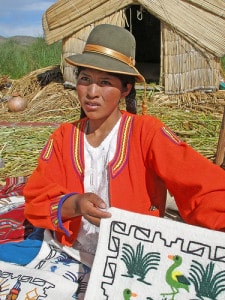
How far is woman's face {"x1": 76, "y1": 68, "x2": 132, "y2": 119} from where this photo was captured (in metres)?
1.94

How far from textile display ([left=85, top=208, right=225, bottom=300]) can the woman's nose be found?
51 centimetres

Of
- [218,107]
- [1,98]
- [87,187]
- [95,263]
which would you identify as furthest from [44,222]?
[1,98]

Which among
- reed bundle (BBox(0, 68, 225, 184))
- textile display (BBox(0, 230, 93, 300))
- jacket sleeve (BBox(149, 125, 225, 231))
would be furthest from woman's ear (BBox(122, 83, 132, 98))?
reed bundle (BBox(0, 68, 225, 184))

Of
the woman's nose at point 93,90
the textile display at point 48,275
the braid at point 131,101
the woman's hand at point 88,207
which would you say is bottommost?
the textile display at point 48,275

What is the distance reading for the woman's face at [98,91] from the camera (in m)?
1.94

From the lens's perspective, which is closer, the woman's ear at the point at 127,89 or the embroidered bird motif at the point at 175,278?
the embroidered bird motif at the point at 175,278

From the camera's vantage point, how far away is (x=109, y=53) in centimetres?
193

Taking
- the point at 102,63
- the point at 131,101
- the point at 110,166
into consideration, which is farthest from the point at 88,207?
the point at 131,101

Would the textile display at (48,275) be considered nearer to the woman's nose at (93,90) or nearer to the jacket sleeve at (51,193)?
the jacket sleeve at (51,193)

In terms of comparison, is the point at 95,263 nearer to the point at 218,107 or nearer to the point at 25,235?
the point at 25,235

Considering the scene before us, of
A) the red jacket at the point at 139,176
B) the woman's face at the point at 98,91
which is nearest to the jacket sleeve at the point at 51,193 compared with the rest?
the red jacket at the point at 139,176

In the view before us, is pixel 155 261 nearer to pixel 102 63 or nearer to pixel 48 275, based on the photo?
pixel 48 275

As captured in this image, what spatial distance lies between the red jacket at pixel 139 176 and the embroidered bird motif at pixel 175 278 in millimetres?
187

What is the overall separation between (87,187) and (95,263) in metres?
0.44
